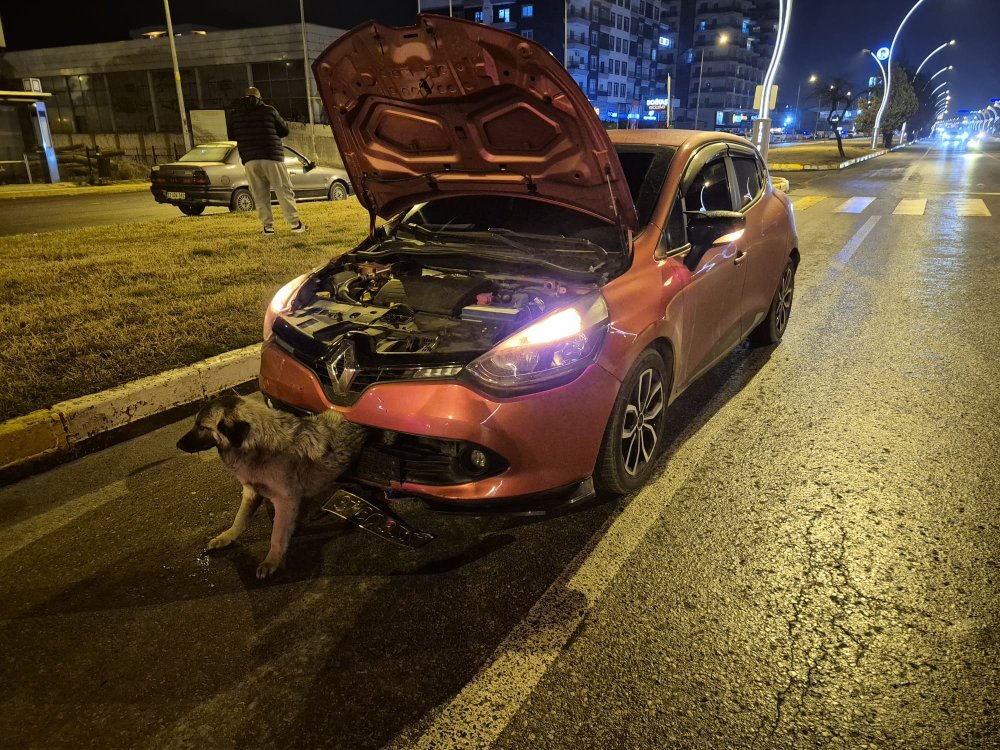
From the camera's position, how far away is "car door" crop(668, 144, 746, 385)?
11.8 feet

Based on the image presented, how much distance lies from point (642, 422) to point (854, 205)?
603 inches

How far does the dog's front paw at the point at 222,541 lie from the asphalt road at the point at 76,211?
11.5m

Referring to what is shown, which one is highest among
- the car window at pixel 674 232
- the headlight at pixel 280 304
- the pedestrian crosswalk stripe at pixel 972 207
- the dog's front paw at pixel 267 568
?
the car window at pixel 674 232

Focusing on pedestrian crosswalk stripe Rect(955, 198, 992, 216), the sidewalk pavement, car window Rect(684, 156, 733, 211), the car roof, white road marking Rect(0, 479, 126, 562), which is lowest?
white road marking Rect(0, 479, 126, 562)

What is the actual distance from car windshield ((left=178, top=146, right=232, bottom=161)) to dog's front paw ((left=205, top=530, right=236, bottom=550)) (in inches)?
504

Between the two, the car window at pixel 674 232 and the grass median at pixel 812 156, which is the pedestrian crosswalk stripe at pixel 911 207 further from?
the grass median at pixel 812 156

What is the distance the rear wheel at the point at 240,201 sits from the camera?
1366 centimetres

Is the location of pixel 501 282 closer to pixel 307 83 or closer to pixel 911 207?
pixel 911 207

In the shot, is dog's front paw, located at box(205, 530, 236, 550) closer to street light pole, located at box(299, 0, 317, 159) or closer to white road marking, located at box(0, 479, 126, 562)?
white road marking, located at box(0, 479, 126, 562)

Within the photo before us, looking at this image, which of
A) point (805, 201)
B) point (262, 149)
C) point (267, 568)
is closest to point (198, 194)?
point (262, 149)

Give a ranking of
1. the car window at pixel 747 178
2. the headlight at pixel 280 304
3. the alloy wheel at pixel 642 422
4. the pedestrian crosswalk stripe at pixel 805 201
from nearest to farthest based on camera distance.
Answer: the alloy wheel at pixel 642 422
the headlight at pixel 280 304
the car window at pixel 747 178
the pedestrian crosswalk stripe at pixel 805 201

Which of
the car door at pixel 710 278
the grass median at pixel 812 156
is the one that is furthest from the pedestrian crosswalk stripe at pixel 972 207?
the grass median at pixel 812 156

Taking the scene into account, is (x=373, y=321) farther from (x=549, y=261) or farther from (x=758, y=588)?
(x=758, y=588)

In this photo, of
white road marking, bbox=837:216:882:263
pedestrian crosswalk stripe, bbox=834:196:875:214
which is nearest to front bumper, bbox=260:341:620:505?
white road marking, bbox=837:216:882:263
